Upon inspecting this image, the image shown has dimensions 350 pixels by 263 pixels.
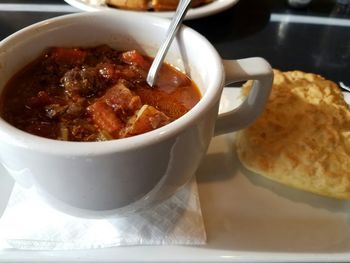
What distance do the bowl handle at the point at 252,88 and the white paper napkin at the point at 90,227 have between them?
19 cm

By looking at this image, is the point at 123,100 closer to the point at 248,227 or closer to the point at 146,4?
the point at 248,227

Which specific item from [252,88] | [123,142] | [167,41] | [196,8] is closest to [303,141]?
[252,88]

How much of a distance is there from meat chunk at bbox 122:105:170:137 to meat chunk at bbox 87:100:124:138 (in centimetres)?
2

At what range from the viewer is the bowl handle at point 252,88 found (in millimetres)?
835

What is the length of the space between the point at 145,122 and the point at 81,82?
0.66 feet

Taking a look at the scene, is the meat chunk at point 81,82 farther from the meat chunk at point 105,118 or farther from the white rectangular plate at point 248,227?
the white rectangular plate at point 248,227

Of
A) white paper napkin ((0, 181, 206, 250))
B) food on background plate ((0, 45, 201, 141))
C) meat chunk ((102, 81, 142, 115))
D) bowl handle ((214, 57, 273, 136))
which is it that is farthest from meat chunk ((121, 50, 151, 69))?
white paper napkin ((0, 181, 206, 250))

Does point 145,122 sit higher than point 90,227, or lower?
higher

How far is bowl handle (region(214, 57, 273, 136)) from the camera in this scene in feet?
2.74

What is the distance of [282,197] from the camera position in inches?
36.6

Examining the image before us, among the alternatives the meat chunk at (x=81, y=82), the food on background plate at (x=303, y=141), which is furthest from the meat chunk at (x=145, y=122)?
the food on background plate at (x=303, y=141)

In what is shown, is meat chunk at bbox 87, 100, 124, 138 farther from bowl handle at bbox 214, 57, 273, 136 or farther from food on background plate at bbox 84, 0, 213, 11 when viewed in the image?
food on background plate at bbox 84, 0, 213, 11

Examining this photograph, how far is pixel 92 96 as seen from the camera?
92 cm

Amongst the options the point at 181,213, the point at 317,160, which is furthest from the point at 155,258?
the point at 317,160
